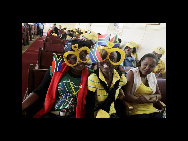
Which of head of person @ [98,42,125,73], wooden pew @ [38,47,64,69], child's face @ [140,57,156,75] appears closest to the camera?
head of person @ [98,42,125,73]

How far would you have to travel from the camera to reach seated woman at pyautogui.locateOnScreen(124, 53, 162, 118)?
5.77 ft

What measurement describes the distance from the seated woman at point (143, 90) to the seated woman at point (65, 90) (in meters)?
0.62

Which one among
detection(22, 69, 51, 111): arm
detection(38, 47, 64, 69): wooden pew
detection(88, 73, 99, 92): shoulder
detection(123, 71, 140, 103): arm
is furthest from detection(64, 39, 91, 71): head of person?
detection(38, 47, 64, 69): wooden pew

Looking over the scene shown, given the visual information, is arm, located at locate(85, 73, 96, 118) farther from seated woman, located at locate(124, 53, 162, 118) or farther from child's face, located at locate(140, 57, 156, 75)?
child's face, located at locate(140, 57, 156, 75)

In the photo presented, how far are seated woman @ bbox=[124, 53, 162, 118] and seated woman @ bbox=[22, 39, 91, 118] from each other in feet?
2.03

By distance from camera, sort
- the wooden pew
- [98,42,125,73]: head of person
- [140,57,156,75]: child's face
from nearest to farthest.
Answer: [98,42,125,73]: head of person < [140,57,156,75]: child's face < the wooden pew

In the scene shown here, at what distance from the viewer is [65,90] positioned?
1.51 metres

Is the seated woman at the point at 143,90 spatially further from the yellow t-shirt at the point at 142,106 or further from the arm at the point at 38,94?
the arm at the point at 38,94

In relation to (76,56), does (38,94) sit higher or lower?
lower

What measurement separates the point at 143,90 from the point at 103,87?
631mm

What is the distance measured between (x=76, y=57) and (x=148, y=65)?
906 mm

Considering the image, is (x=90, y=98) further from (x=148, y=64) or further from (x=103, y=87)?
(x=148, y=64)

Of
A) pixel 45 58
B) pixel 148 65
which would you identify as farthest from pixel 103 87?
pixel 45 58

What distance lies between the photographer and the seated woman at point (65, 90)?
1485mm
